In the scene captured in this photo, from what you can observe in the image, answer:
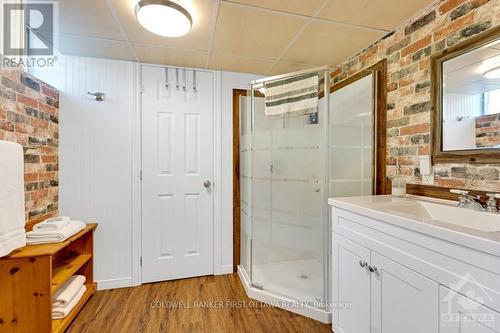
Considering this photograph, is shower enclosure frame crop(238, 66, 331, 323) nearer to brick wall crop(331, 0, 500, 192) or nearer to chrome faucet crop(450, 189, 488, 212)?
brick wall crop(331, 0, 500, 192)

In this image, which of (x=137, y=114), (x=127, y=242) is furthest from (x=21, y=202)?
(x=137, y=114)

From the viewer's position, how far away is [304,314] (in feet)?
5.85

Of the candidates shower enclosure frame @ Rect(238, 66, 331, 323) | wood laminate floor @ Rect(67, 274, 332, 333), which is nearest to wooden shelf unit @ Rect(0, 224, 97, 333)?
wood laminate floor @ Rect(67, 274, 332, 333)

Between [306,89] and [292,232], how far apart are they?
126 cm

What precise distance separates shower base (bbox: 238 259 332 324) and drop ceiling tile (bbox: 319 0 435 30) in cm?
186

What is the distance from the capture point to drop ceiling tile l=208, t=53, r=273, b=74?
7.11ft

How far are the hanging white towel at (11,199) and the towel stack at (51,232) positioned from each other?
0.45 feet

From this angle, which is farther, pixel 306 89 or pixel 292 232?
pixel 292 232

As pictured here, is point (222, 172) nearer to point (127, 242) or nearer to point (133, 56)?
point (127, 242)

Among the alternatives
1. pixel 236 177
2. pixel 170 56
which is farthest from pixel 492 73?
pixel 170 56

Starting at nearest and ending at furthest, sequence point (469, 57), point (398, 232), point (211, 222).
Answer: point (398, 232)
point (469, 57)
point (211, 222)

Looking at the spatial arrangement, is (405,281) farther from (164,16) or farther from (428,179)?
(164,16)

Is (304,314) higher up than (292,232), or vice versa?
(292,232)

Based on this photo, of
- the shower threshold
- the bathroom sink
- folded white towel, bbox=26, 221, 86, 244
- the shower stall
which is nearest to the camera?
the bathroom sink
